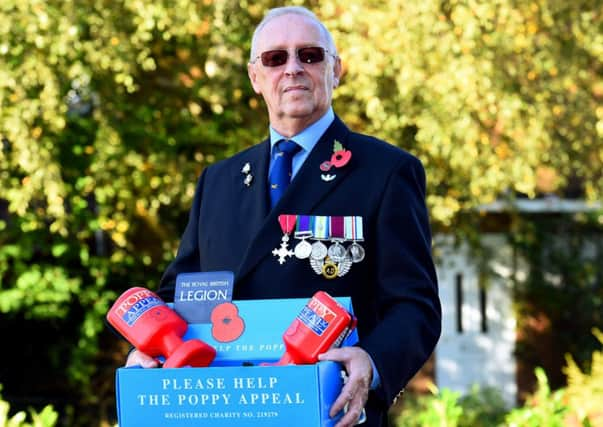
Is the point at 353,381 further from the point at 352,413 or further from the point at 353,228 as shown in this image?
the point at 353,228

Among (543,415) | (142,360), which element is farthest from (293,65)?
(543,415)

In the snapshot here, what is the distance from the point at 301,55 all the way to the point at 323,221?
45 centimetres

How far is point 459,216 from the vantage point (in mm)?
9469

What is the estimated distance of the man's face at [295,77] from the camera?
262 centimetres

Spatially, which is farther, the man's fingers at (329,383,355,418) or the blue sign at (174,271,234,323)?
the blue sign at (174,271,234,323)

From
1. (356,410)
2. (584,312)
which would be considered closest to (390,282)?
(356,410)

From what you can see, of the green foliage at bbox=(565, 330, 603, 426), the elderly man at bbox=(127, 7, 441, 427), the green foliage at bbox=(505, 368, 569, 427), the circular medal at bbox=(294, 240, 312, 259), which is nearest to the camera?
the elderly man at bbox=(127, 7, 441, 427)

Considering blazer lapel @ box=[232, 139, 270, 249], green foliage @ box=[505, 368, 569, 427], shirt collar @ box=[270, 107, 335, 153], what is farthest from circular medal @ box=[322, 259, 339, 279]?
green foliage @ box=[505, 368, 569, 427]

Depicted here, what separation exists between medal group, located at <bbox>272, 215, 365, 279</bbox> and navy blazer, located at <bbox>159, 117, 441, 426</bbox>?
0.02 m

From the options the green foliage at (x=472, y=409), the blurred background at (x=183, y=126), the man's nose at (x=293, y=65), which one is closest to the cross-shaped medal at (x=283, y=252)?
the man's nose at (x=293, y=65)

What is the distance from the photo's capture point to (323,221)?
2.53 metres

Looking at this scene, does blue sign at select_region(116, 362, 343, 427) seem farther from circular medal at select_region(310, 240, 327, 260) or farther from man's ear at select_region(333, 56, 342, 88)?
man's ear at select_region(333, 56, 342, 88)

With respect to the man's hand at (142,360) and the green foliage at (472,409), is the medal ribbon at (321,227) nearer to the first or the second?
the man's hand at (142,360)

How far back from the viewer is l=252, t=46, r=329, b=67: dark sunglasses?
8.64 feet
